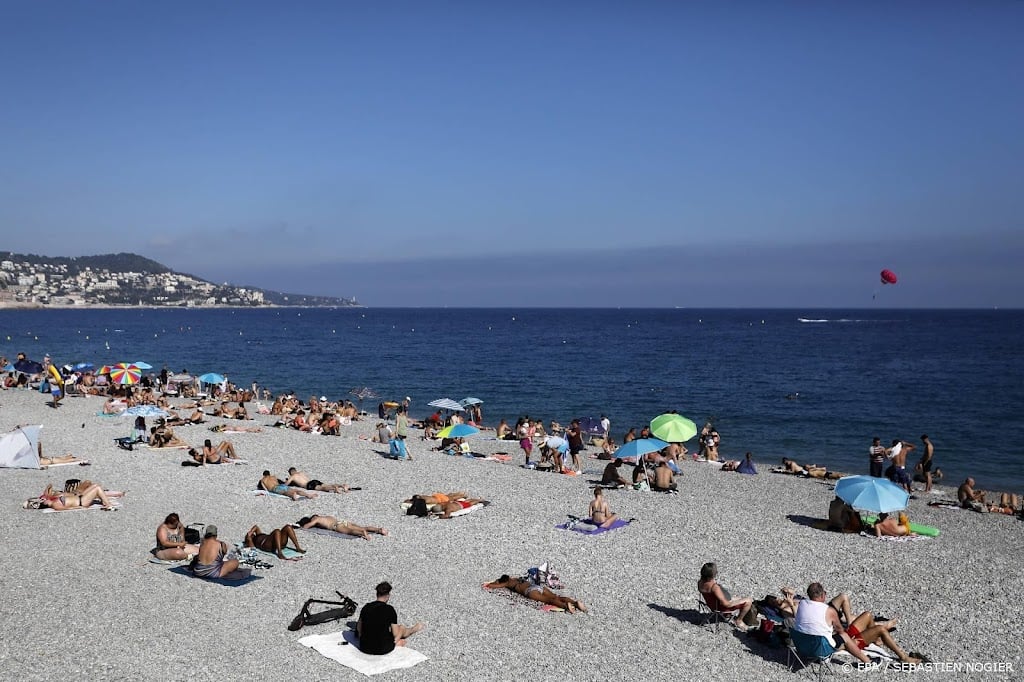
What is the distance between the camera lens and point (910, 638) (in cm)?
938

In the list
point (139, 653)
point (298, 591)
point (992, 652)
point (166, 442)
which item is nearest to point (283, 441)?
point (166, 442)

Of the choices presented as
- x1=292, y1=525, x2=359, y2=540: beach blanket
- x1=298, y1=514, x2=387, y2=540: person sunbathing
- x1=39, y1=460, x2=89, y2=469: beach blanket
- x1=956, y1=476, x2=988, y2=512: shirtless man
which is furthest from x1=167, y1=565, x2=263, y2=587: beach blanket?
x1=956, y1=476, x2=988, y2=512: shirtless man

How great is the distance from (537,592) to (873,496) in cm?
674

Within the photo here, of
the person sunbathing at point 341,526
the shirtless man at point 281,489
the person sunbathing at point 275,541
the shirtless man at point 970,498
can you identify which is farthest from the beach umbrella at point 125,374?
the shirtless man at point 970,498

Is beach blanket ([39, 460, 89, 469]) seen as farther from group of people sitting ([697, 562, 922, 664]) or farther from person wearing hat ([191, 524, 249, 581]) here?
group of people sitting ([697, 562, 922, 664])

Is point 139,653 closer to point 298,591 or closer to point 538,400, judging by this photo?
point 298,591

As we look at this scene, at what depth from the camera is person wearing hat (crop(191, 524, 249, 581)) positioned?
10.5m

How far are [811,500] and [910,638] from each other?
8110 mm

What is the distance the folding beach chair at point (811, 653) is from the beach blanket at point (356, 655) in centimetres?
425

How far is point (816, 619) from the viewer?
27.8 feet

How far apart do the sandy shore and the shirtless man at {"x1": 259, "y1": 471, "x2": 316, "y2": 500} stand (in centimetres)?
39

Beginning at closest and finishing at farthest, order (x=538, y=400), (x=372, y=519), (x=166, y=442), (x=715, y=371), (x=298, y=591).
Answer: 1. (x=298, y=591)
2. (x=372, y=519)
3. (x=166, y=442)
4. (x=538, y=400)
5. (x=715, y=371)

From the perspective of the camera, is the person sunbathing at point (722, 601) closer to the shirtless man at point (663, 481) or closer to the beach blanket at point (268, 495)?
the shirtless man at point (663, 481)

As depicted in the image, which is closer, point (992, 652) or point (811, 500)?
point (992, 652)
